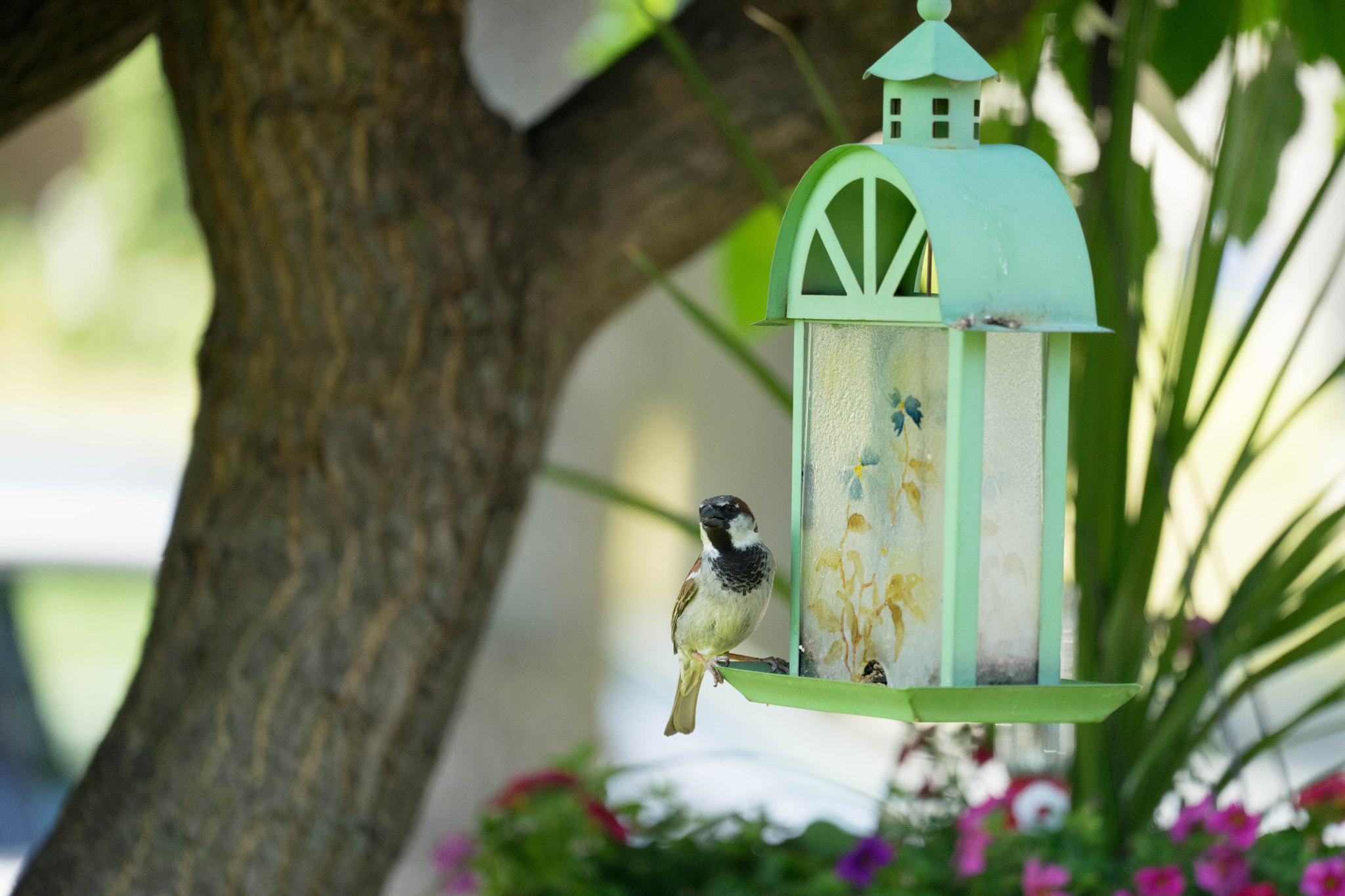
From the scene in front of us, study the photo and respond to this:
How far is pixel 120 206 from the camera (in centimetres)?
985

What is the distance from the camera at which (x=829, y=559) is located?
1.13 m

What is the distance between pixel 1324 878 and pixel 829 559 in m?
0.91

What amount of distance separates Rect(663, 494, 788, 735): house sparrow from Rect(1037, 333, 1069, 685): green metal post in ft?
0.75

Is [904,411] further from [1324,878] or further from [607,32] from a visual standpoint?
[607,32]

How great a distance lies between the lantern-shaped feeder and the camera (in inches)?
Answer: 36.6

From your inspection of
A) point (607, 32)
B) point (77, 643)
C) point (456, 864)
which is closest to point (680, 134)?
point (456, 864)

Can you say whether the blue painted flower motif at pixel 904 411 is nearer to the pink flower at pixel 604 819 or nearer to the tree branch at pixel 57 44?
the pink flower at pixel 604 819

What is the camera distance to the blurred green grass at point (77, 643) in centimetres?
500

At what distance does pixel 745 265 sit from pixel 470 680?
159 centimetres

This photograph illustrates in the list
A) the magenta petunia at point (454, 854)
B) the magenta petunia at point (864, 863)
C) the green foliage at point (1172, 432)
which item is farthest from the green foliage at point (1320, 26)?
the magenta petunia at point (454, 854)

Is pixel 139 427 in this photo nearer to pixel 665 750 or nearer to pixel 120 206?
pixel 120 206

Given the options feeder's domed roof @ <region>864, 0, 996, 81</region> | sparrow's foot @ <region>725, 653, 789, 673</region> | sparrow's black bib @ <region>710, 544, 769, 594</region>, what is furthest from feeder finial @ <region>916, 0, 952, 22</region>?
sparrow's foot @ <region>725, 653, 789, 673</region>

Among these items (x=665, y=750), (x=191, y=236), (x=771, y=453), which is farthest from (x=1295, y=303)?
(x=191, y=236)

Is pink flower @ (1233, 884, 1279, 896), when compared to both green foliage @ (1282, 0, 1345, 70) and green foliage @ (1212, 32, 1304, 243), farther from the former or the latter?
green foliage @ (1282, 0, 1345, 70)
